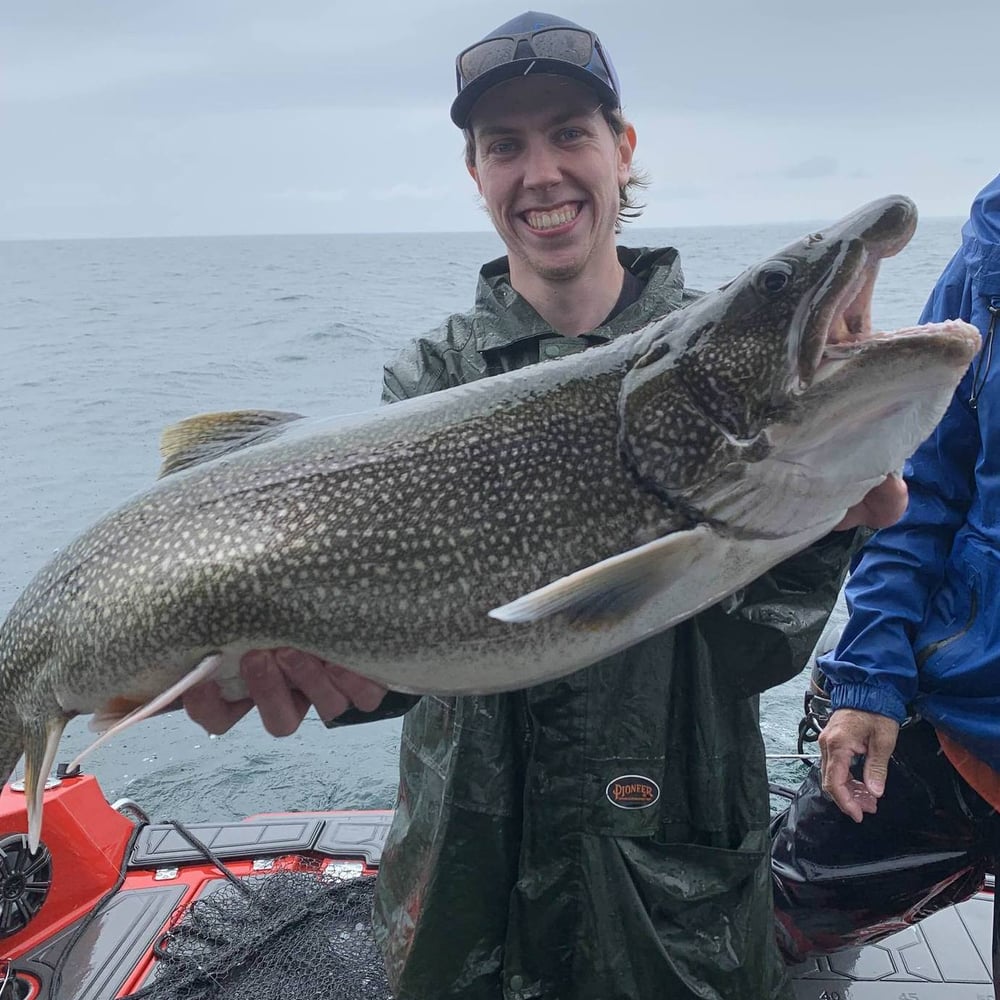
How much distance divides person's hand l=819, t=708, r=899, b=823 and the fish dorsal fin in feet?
7.04

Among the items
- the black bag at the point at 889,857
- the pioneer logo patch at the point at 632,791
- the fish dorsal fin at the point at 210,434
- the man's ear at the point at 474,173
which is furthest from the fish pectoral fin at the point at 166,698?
the black bag at the point at 889,857

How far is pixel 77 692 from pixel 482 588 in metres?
1.26

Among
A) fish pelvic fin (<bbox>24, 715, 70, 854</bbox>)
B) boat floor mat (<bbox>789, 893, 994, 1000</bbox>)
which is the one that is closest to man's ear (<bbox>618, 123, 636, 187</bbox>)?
fish pelvic fin (<bbox>24, 715, 70, 854</bbox>)

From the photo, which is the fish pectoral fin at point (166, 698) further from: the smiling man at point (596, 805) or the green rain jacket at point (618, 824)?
the green rain jacket at point (618, 824)

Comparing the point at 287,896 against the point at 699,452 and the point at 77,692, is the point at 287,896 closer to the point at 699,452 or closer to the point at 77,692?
the point at 77,692

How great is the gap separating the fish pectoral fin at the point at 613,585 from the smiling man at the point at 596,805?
0.43 m

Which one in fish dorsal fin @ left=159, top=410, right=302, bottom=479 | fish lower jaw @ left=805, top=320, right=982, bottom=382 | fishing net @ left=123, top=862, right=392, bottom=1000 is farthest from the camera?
fishing net @ left=123, top=862, right=392, bottom=1000

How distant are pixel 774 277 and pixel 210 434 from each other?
1667 mm

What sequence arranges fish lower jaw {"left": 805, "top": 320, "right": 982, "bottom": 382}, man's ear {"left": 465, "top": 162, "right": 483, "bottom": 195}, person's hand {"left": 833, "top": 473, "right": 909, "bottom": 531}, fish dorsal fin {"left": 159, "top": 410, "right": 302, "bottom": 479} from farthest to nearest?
man's ear {"left": 465, "top": 162, "right": 483, "bottom": 195} → fish dorsal fin {"left": 159, "top": 410, "right": 302, "bottom": 479} → person's hand {"left": 833, "top": 473, "right": 909, "bottom": 531} → fish lower jaw {"left": 805, "top": 320, "right": 982, "bottom": 382}

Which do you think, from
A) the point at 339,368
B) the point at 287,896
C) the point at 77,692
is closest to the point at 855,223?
the point at 77,692

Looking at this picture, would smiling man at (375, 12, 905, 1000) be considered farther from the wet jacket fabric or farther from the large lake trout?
the wet jacket fabric

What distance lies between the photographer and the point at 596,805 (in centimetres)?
258

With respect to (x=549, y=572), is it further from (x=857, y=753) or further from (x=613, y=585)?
(x=857, y=753)

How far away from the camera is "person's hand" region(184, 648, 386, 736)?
8.11ft
